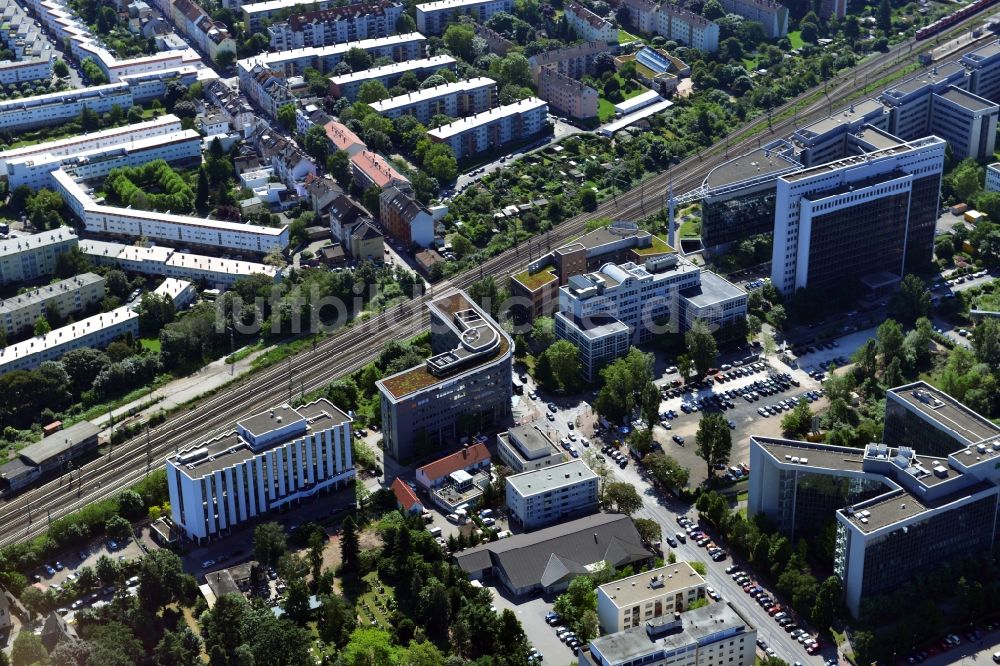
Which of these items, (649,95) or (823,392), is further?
(649,95)

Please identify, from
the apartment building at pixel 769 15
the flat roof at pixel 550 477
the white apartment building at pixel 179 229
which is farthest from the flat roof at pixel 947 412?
the apartment building at pixel 769 15

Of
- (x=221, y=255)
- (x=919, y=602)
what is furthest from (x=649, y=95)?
(x=919, y=602)

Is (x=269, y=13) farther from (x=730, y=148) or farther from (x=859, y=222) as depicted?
(x=859, y=222)

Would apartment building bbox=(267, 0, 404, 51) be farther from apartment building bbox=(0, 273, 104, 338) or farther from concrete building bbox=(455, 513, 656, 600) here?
concrete building bbox=(455, 513, 656, 600)

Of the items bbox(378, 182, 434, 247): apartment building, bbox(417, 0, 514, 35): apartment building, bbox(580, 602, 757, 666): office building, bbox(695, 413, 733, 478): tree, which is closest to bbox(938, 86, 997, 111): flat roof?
bbox(378, 182, 434, 247): apartment building

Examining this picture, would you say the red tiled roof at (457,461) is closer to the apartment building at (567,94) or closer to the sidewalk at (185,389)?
the sidewalk at (185,389)

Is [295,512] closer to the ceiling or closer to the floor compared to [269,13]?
closer to the floor
